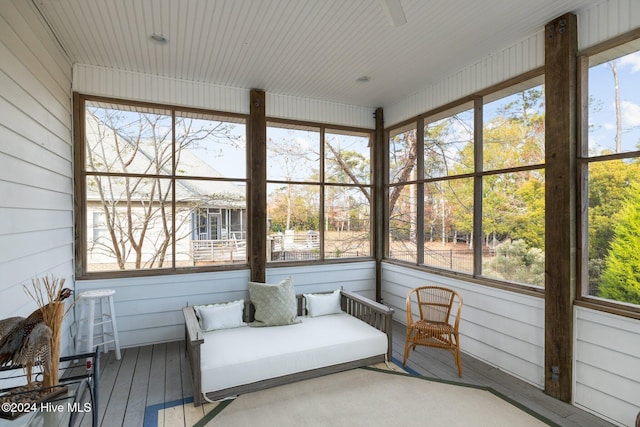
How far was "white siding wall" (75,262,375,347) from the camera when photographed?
12.5 feet

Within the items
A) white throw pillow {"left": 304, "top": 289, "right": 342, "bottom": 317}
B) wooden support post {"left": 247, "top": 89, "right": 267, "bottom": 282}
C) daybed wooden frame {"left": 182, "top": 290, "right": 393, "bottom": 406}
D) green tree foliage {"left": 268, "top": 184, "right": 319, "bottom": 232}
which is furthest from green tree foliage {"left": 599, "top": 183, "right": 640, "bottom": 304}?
wooden support post {"left": 247, "top": 89, "right": 267, "bottom": 282}

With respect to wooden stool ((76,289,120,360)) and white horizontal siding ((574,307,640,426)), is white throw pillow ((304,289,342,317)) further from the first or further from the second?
white horizontal siding ((574,307,640,426))

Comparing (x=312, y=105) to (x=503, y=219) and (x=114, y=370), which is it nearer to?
(x=503, y=219)

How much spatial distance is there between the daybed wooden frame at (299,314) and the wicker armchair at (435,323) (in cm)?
25

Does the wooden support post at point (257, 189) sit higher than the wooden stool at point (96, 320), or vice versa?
the wooden support post at point (257, 189)

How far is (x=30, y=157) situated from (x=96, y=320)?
2.03 m

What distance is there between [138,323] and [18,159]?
2.32 m

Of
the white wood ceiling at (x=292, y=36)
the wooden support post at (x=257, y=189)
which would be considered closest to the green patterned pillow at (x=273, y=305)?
the wooden support post at (x=257, y=189)

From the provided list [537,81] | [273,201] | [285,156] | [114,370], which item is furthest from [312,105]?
[114,370]

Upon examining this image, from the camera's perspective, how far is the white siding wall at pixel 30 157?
2.10 metres

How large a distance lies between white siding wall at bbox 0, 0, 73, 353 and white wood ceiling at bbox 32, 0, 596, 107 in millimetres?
420

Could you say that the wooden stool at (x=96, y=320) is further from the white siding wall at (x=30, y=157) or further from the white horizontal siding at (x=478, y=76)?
the white horizontal siding at (x=478, y=76)

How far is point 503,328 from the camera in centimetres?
327

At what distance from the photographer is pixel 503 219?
3.38m
